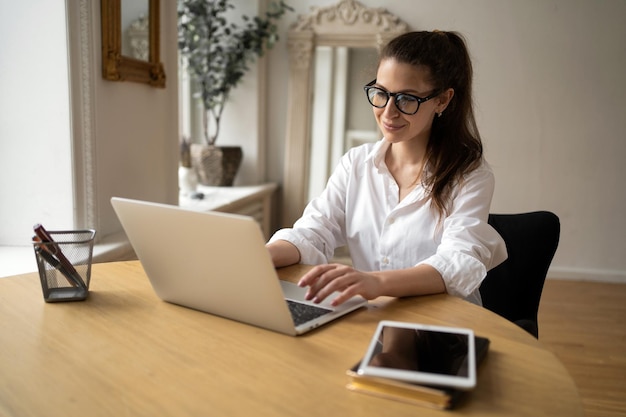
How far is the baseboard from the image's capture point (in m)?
4.25

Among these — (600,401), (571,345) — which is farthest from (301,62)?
(600,401)

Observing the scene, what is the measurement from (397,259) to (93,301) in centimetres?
80

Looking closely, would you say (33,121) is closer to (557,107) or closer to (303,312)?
(303,312)

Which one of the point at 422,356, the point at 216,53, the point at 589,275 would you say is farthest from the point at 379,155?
the point at 589,275

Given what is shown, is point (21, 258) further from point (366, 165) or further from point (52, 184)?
point (366, 165)

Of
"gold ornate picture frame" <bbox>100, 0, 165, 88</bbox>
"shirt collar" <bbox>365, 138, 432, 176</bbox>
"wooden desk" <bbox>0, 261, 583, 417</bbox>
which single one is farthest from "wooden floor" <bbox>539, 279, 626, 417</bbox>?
"gold ornate picture frame" <bbox>100, 0, 165, 88</bbox>

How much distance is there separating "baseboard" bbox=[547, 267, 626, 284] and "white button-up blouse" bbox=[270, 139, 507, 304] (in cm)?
304

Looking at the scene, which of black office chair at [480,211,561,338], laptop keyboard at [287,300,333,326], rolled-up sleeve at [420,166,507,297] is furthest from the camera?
black office chair at [480,211,561,338]

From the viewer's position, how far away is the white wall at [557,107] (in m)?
4.07

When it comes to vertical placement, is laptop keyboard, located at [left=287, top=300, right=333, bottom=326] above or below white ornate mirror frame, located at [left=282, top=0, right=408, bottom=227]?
below

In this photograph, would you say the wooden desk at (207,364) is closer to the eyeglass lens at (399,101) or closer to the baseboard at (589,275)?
the eyeglass lens at (399,101)

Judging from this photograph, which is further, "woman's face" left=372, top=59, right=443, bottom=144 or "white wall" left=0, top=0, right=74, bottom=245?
"white wall" left=0, top=0, right=74, bottom=245

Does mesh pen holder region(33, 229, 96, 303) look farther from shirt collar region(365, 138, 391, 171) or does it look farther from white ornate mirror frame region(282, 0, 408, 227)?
white ornate mirror frame region(282, 0, 408, 227)

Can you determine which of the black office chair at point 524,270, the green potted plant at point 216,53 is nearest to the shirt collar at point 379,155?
the black office chair at point 524,270
